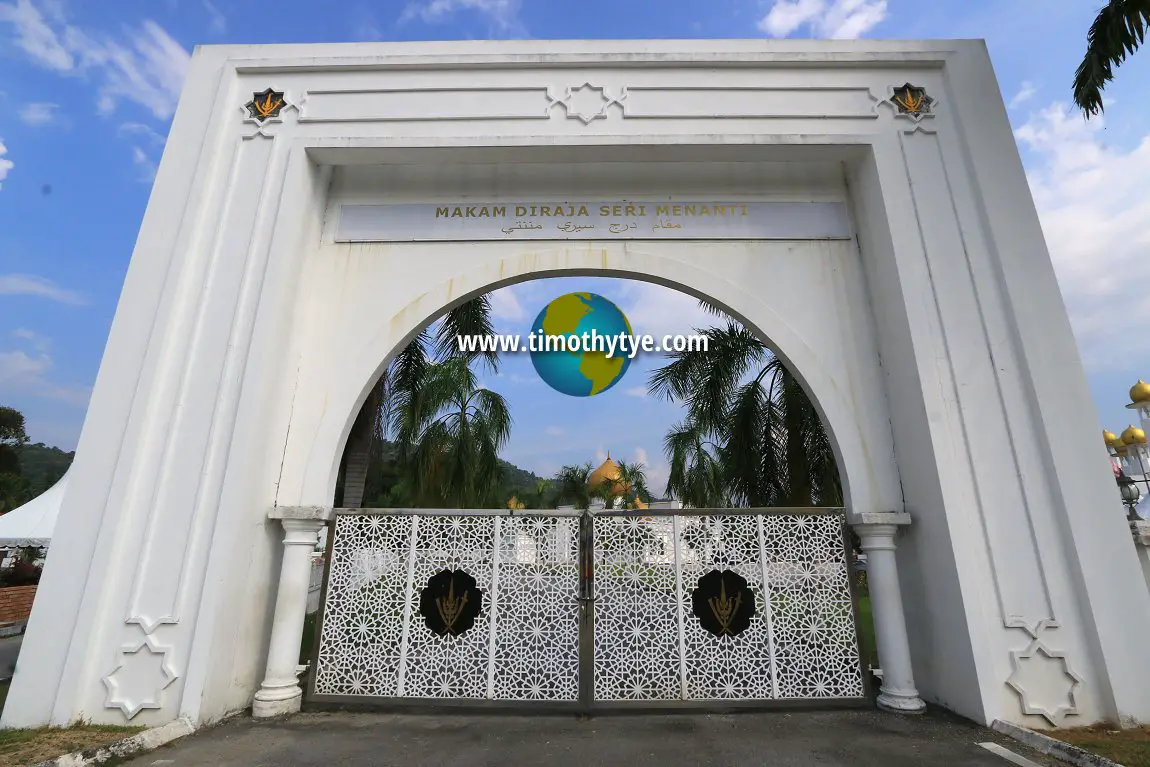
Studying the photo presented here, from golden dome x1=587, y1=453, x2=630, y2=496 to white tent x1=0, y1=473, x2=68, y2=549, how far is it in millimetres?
18488

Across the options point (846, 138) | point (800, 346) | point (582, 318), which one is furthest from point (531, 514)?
point (846, 138)

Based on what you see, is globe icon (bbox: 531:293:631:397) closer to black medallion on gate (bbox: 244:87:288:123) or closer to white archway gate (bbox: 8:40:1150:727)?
white archway gate (bbox: 8:40:1150:727)

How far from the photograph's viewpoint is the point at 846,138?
5.02 meters

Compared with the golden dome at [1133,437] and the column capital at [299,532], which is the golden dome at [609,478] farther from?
the column capital at [299,532]

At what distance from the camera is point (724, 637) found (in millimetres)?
4293

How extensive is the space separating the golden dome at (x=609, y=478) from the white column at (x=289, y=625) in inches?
780

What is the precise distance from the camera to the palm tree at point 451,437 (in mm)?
10117

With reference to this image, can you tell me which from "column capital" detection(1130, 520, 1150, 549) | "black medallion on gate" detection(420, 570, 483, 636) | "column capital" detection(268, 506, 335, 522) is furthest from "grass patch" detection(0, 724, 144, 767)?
A: "column capital" detection(1130, 520, 1150, 549)

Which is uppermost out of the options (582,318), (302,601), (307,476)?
(582,318)

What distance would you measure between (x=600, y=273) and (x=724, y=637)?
3312mm

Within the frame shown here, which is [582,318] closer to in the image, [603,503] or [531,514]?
[531,514]

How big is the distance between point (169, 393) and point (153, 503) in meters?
0.86

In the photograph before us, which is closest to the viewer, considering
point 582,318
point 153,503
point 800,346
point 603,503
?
point 153,503

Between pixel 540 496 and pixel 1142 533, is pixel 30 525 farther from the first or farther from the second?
pixel 540 496
